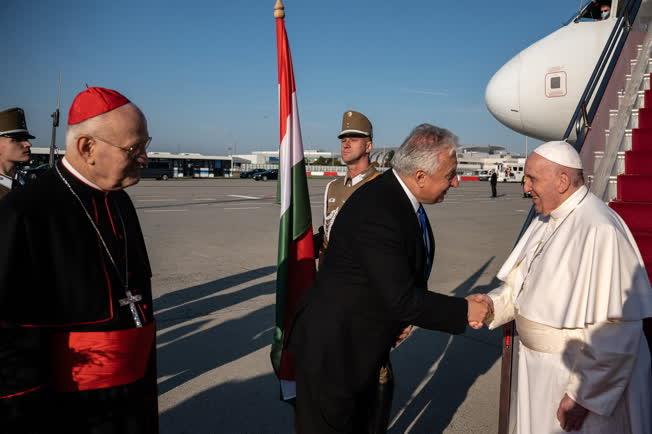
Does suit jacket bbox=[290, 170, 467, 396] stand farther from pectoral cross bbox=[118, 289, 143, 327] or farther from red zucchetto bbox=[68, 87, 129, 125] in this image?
red zucchetto bbox=[68, 87, 129, 125]

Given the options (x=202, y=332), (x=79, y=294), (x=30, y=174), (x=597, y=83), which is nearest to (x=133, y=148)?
(x=79, y=294)

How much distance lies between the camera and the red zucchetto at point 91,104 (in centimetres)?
172

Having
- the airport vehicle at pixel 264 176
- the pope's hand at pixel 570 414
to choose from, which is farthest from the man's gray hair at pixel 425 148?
the airport vehicle at pixel 264 176

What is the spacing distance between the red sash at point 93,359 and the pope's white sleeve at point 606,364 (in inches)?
72.1

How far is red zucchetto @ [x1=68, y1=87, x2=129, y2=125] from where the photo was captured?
1.72 metres

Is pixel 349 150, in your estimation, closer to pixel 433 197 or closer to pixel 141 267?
pixel 433 197

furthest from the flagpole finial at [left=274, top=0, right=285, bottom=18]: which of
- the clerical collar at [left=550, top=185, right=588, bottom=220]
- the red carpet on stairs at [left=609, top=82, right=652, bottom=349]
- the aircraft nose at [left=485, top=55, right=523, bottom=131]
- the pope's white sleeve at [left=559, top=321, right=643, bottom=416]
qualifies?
the aircraft nose at [left=485, top=55, right=523, bottom=131]

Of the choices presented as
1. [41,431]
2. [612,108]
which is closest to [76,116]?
[41,431]

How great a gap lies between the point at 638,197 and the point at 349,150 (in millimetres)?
2634

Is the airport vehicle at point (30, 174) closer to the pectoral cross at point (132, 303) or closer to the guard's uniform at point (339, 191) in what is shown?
the pectoral cross at point (132, 303)

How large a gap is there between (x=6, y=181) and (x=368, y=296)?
3799 mm

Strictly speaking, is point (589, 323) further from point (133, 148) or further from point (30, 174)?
point (30, 174)

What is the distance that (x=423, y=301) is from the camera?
1.94 m

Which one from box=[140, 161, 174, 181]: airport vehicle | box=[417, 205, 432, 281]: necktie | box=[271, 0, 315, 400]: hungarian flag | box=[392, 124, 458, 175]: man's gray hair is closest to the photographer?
box=[392, 124, 458, 175]: man's gray hair
